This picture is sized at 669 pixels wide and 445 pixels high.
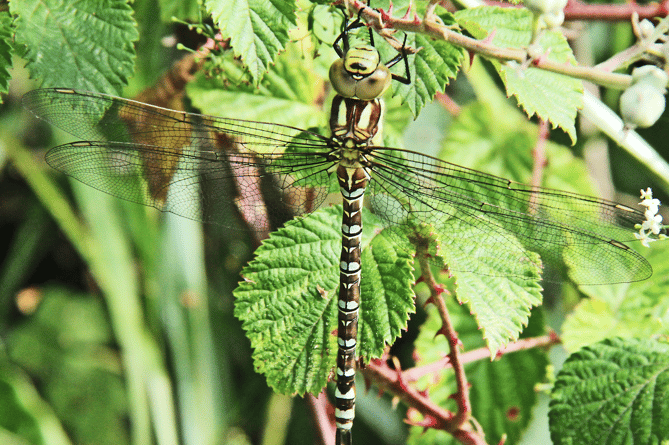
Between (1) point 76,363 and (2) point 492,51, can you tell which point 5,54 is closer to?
(2) point 492,51

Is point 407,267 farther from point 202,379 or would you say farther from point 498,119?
point 202,379

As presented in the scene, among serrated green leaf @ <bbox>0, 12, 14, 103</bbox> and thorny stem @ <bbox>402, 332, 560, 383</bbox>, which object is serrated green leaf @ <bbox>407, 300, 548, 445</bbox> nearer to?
thorny stem @ <bbox>402, 332, 560, 383</bbox>

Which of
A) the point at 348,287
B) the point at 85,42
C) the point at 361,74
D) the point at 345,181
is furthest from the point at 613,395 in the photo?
the point at 85,42

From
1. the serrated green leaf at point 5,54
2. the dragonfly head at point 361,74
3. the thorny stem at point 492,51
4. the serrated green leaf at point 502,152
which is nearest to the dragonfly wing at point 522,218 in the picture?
the dragonfly head at point 361,74

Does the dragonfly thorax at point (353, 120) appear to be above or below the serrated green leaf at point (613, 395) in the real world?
above

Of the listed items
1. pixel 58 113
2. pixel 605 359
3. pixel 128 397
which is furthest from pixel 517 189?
pixel 128 397

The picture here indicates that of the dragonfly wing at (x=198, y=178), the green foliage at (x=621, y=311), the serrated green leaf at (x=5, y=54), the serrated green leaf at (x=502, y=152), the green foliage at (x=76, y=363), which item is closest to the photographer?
the serrated green leaf at (x=5, y=54)

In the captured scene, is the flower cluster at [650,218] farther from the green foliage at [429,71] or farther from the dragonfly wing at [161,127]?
the dragonfly wing at [161,127]
